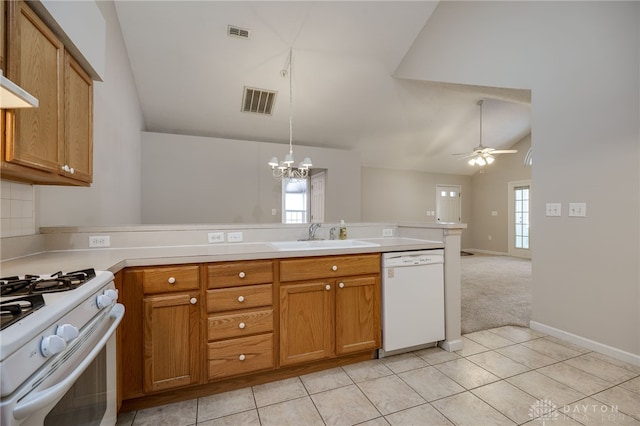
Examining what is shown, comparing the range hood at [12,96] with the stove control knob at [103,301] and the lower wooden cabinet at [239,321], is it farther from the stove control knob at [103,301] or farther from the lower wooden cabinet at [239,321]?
the lower wooden cabinet at [239,321]

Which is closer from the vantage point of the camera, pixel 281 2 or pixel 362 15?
pixel 281 2

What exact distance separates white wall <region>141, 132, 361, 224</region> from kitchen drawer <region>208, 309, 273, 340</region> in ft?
11.5

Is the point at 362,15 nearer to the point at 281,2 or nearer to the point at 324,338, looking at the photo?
the point at 281,2

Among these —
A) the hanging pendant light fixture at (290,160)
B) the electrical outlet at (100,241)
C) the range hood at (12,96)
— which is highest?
the hanging pendant light fixture at (290,160)

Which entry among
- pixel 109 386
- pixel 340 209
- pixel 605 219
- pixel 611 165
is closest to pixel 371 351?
pixel 109 386

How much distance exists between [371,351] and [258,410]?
97 centimetres

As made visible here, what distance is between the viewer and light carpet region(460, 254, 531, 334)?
3104 mm

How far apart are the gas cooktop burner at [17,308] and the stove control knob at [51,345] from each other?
0.09 metres

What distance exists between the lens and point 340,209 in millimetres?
5945

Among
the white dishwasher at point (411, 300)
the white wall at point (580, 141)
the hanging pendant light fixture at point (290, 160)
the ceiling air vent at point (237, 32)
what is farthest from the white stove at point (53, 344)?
the white wall at point (580, 141)

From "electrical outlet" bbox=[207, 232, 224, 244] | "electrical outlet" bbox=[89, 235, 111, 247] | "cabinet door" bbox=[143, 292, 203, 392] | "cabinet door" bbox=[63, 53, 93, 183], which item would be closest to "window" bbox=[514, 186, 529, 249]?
"electrical outlet" bbox=[207, 232, 224, 244]

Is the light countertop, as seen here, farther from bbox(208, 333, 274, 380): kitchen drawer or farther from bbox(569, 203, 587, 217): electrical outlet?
bbox(569, 203, 587, 217): electrical outlet

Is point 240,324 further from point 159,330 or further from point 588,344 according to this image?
point 588,344

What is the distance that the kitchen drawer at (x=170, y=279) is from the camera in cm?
164
